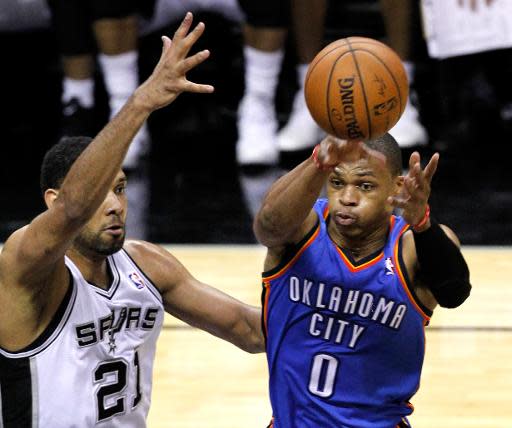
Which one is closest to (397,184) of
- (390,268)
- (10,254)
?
(390,268)

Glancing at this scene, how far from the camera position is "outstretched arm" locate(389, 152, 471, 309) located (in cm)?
343

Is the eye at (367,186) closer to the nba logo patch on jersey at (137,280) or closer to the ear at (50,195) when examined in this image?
the nba logo patch on jersey at (137,280)

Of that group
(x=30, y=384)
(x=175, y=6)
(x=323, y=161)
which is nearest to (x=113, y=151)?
(x=323, y=161)

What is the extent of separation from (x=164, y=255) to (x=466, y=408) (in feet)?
5.19

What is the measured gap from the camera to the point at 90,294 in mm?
3793

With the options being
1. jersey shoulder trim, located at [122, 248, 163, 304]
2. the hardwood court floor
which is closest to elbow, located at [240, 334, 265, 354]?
jersey shoulder trim, located at [122, 248, 163, 304]

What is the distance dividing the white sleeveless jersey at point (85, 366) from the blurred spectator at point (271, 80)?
433cm

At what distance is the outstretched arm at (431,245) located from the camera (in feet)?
11.2

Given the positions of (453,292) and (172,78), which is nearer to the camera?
(172,78)

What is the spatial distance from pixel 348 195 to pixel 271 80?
15.2 feet

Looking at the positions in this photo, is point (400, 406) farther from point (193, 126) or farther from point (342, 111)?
point (193, 126)

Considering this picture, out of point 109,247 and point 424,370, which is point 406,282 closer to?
point 109,247

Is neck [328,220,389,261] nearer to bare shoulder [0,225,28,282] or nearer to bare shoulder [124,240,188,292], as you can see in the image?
bare shoulder [124,240,188,292]

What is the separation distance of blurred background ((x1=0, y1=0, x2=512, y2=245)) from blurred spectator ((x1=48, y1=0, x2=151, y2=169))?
0.69 ft
